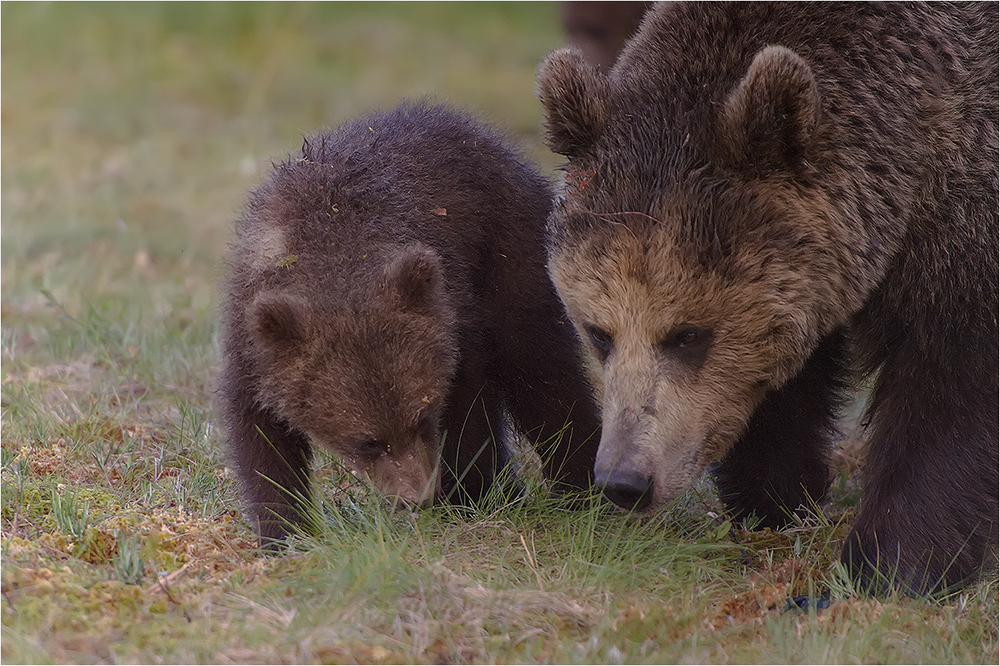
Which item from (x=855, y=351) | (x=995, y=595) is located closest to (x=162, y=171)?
(x=855, y=351)

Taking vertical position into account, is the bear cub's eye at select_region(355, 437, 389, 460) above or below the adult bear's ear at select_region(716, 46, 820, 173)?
below

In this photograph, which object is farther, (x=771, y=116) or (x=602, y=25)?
(x=602, y=25)

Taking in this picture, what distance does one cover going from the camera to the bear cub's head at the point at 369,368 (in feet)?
16.3

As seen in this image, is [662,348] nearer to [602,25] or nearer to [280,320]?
[280,320]

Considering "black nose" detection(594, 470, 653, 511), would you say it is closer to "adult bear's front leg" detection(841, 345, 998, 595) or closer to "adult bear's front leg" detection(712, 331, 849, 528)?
"adult bear's front leg" detection(841, 345, 998, 595)

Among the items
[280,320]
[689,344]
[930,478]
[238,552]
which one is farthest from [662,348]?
[238,552]

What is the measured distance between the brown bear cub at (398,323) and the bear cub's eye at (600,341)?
65 cm

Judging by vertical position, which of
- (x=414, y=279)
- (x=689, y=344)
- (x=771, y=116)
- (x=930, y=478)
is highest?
(x=771, y=116)

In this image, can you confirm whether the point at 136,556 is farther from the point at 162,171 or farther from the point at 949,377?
the point at 162,171

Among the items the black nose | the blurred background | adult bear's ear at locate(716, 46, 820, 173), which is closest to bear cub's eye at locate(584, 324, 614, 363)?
the black nose

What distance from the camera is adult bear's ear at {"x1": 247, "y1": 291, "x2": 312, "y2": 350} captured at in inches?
194

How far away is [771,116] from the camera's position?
4.44 meters

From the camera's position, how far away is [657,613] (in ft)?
14.1

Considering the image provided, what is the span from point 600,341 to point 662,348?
0.97 ft
